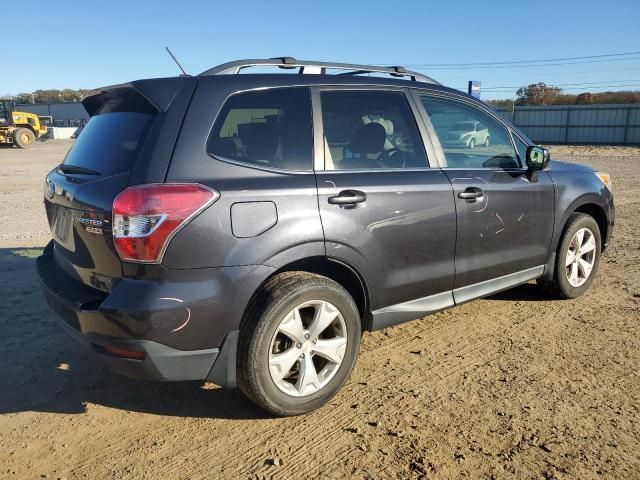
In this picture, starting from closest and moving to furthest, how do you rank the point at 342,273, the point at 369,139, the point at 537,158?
the point at 342,273 → the point at 369,139 → the point at 537,158

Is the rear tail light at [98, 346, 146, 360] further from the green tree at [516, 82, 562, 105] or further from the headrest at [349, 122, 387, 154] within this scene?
the green tree at [516, 82, 562, 105]

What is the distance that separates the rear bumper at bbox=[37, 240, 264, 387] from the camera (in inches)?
103

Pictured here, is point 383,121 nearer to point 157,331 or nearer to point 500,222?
point 500,222

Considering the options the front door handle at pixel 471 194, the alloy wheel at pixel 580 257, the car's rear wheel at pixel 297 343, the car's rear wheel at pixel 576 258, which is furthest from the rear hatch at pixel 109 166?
the alloy wheel at pixel 580 257

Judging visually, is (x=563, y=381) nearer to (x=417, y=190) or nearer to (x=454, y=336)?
(x=454, y=336)

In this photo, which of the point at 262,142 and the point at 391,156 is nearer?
the point at 262,142

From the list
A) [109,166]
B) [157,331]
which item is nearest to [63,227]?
[109,166]

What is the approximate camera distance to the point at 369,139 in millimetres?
3545

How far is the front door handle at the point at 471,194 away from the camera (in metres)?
3.81

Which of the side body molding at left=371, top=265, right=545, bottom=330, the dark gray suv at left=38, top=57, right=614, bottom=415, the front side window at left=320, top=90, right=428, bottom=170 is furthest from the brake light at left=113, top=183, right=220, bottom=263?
the side body molding at left=371, top=265, right=545, bottom=330

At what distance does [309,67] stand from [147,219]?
152 centimetres

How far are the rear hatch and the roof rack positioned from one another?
12.6 inches

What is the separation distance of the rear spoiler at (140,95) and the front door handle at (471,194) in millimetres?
2028

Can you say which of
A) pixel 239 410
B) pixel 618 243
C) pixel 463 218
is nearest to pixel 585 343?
pixel 463 218
